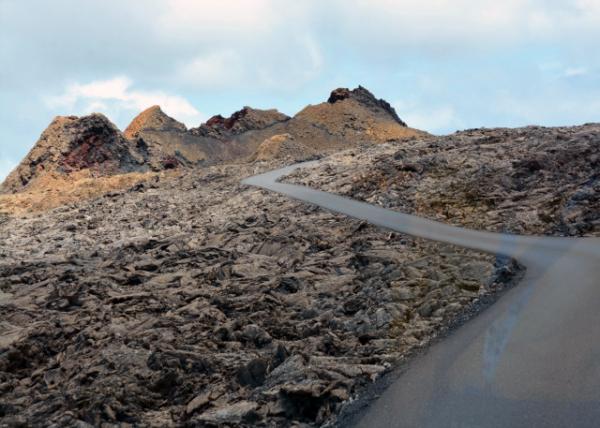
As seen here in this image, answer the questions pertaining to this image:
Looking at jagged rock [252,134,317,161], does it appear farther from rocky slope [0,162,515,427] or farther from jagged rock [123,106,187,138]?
jagged rock [123,106,187,138]

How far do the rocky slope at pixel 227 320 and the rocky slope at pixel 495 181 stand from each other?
16.3 ft

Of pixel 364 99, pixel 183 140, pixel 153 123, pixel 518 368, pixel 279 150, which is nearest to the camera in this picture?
pixel 518 368

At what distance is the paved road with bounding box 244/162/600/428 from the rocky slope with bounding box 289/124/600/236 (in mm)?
7400

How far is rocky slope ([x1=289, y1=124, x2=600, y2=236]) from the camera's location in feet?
78.9

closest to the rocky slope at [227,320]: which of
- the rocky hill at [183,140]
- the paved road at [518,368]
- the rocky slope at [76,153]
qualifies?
the paved road at [518,368]

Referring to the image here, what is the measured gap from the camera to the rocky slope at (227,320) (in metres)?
11.6

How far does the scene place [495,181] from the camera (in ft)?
96.4

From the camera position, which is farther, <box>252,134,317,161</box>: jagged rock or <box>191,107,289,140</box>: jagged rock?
<box>191,107,289,140</box>: jagged rock

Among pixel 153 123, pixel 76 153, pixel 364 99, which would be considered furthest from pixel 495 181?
pixel 364 99

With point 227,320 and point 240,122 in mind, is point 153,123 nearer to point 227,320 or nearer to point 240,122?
point 240,122

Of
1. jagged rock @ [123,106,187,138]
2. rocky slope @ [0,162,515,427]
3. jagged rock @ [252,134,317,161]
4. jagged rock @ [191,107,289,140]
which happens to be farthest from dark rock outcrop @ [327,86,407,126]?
rocky slope @ [0,162,515,427]

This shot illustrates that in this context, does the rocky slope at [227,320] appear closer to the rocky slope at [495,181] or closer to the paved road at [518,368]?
the paved road at [518,368]

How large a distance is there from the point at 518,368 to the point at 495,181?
64.9ft

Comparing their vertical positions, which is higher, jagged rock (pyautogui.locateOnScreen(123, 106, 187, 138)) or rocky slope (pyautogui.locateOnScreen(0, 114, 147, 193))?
jagged rock (pyautogui.locateOnScreen(123, 106, 187, 138))
